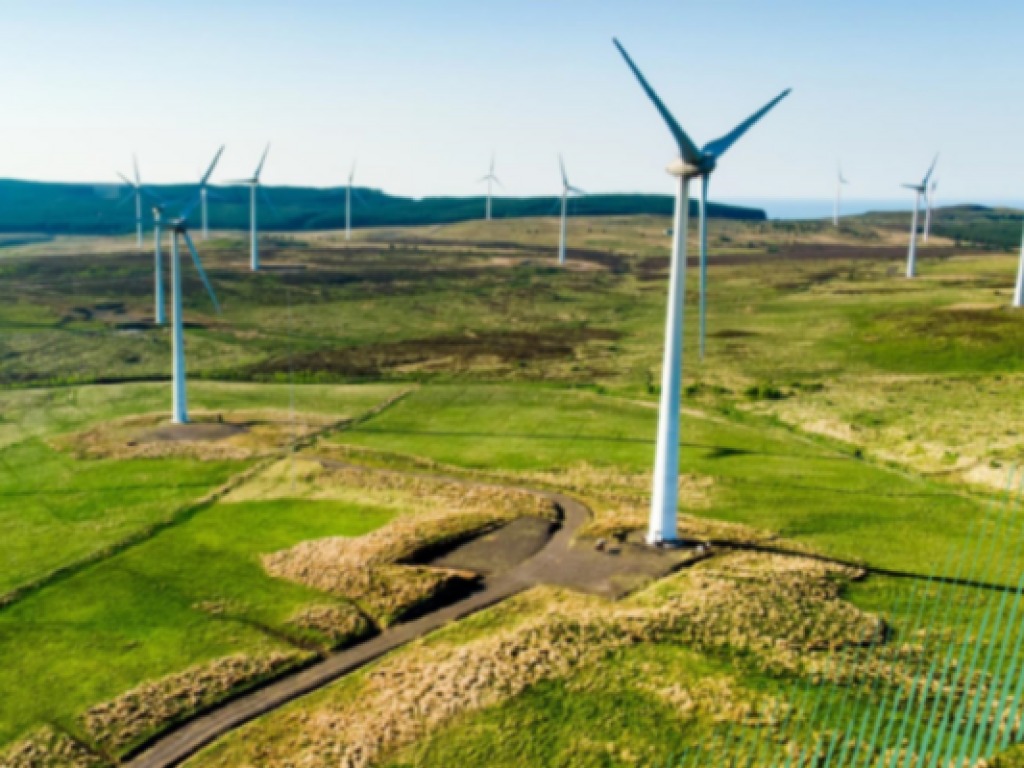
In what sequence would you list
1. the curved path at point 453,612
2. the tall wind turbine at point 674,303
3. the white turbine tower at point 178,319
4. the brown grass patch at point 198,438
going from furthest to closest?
1. the white turbine tower at point 178,319
2. the brown grass patch at point 198,438
3. the tall wind turbine at point 674,303
4. the curved path at point 453,612

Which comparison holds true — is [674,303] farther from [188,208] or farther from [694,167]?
[188,208]

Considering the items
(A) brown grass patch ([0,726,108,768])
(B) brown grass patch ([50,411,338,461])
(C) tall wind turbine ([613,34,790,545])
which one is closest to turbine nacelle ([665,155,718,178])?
(C) tall wind turbine ([613,34,790,545])

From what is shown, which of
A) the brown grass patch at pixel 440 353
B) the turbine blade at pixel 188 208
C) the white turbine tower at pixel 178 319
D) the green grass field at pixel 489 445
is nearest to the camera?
the green grass field at pixel 489 445

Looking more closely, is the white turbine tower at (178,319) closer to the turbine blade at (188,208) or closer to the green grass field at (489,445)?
the turbine blade at (188,208)

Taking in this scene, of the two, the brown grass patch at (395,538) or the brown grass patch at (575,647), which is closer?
the brown grass patch at (575,647)

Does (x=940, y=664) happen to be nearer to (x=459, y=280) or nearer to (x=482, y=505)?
A: (x=482, y=505)

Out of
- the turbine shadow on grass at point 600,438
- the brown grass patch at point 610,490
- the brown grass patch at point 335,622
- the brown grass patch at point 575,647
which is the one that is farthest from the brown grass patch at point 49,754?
the turbine shadow on grass at point 600,438

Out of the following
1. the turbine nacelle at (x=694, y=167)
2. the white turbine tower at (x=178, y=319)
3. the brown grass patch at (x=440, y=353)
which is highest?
the turbine nacelle at (x=694, y=167)
